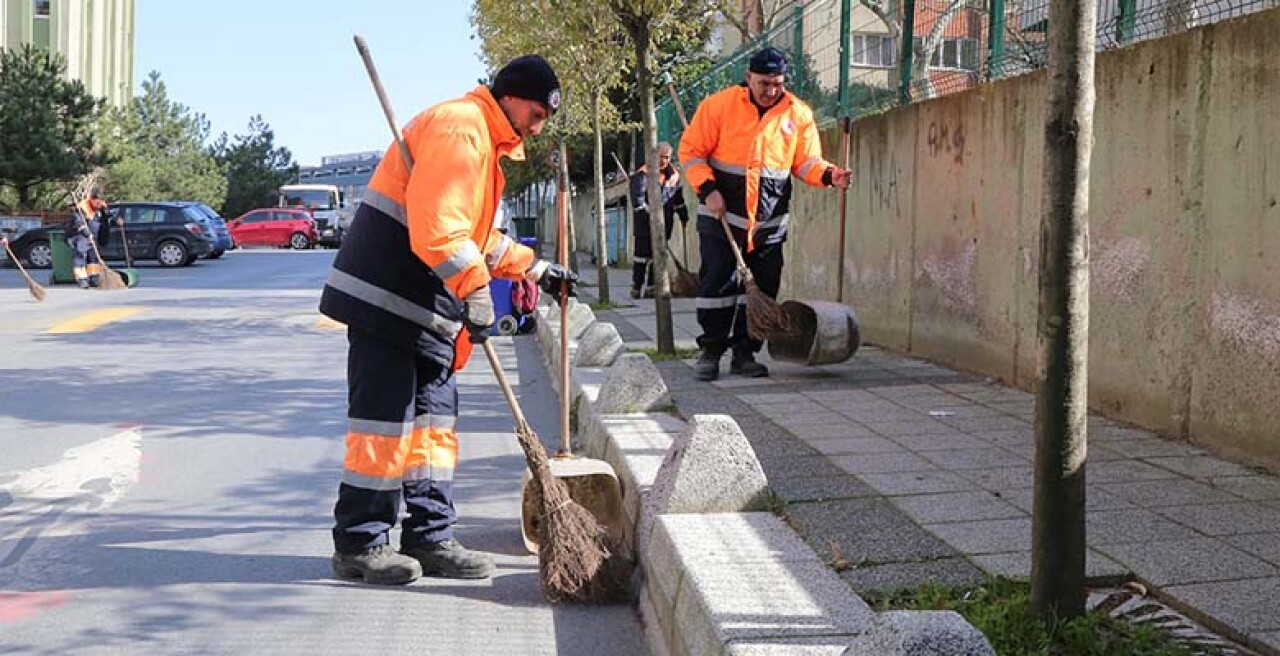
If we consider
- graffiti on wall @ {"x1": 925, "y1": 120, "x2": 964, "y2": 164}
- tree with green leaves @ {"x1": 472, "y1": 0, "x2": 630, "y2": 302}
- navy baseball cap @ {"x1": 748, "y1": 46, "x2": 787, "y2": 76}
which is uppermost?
tree with green leaves @ {"x1": 472, "y1": 0, "x2": 630, "y2": 302}

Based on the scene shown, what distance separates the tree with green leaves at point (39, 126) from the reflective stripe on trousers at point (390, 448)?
3259 centimetres

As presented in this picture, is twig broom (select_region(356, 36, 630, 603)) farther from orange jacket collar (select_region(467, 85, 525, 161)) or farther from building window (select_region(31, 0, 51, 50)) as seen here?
building window (select_region(31, 0, 51, 50))

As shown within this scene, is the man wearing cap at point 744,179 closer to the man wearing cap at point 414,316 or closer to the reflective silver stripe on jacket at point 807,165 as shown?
the reflective silver stripe on jacket at point 807,165

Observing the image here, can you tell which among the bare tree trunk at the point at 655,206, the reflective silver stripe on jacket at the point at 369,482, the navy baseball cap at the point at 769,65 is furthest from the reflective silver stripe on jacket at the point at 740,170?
the reflective silver stripe on jacket at the point at 369,482

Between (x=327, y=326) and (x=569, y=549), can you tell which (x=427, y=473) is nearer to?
(x=569, y=549)

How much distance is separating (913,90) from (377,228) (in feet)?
18.3

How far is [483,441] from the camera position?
7.27m

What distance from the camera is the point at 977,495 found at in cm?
473

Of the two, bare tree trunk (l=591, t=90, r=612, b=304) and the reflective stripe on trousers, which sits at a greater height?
bare tree trunk (l=591, t=90, r=612, b=304)

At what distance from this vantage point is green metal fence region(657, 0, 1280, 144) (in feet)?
20.2

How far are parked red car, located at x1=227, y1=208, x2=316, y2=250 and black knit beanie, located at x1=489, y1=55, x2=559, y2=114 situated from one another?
44040 millimetres

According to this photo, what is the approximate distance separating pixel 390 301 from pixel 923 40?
5.67m

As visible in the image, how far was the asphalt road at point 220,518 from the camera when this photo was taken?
4082 millimetres

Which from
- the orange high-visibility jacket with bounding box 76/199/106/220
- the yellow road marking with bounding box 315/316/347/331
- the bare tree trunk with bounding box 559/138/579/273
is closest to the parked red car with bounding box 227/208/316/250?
the orange high-visibility jacket with bounding box 76/199/106/220
